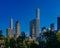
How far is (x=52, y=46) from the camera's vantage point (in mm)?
45594

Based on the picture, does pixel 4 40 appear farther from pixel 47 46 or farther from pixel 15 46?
pixel 47 46

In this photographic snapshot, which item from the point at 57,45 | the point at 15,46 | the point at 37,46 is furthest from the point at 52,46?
the point at 15,46

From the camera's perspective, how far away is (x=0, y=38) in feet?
210

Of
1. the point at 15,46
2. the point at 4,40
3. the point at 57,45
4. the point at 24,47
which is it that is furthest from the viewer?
the point at 4,40

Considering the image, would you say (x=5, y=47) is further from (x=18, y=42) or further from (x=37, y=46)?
(x=37, y=46)

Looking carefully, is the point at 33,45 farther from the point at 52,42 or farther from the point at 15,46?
the point at 52,42

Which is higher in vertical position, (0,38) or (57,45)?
(0,38)

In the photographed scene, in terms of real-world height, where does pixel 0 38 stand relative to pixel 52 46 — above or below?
above

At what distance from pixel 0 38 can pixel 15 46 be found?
8.42 m

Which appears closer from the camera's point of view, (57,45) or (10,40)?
(57,45)

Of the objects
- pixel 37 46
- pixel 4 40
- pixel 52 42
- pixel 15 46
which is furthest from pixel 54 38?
pixel 4 40

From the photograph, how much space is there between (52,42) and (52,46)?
182 cm

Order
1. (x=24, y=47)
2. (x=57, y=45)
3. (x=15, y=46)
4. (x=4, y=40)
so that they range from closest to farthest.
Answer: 1. (x=57, y=45)
2. (x=24, y=47)
3. (x=15, y=46)
4. (x=4, y=40)

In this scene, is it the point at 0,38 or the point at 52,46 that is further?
the point at 0,38
